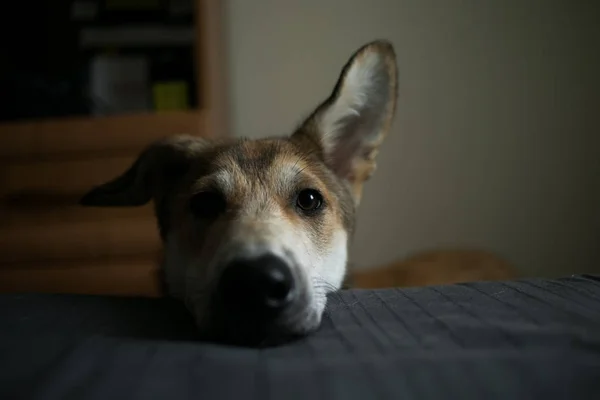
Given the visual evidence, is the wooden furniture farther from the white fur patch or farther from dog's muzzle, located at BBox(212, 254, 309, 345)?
dog's muzzle, located at BBox(212, 254, 309, 345)

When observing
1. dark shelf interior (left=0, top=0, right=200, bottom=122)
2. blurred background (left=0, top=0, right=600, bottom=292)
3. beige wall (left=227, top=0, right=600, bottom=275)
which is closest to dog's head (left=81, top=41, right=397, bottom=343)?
blurred background (left=0, top=0, right=600, bottom=292)

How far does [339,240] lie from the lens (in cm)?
129

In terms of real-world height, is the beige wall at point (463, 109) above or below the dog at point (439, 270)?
above

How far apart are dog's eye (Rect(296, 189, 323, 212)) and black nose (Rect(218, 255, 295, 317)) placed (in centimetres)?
38

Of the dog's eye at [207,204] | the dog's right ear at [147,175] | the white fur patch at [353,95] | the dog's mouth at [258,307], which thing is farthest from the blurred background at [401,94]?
the dog's mouth at [258,307]

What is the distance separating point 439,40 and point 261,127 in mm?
919

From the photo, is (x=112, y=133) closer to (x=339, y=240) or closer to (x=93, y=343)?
(x=339, y=240)

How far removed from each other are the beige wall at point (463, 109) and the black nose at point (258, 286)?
1825 mm

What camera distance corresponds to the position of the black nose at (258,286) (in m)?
0.81

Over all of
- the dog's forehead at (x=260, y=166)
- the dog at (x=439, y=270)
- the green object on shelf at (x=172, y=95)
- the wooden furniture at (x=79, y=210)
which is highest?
the green object on shelf at (x=172, y=95)

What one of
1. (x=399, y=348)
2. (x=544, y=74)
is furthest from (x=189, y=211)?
(x=544, y=74)

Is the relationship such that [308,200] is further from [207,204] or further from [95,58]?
[95,58]

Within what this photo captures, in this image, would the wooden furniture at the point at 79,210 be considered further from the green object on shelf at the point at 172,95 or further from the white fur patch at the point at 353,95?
the white fur patch at the point at 353,95

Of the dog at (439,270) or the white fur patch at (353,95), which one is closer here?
the white fur patch at (353,95)
